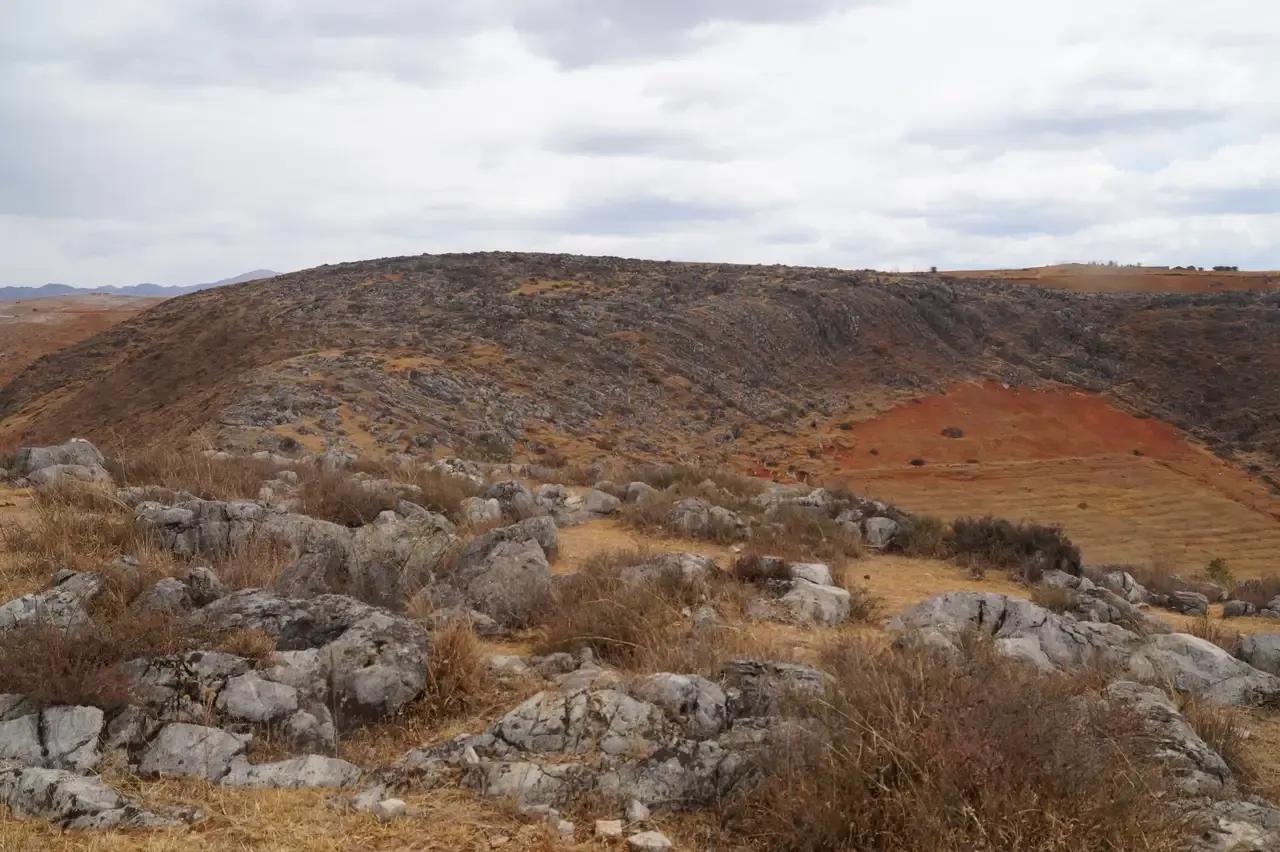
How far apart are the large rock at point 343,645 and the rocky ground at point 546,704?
0.02 m

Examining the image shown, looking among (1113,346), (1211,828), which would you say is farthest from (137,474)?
(1113,346)

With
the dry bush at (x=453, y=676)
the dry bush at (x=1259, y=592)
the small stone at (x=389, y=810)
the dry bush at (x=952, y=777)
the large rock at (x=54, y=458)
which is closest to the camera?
the dry bush at (x=952, y=777)

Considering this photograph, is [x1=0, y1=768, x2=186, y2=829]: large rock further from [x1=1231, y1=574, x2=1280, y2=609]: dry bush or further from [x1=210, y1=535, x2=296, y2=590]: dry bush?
[x1=1231, y1=574, x2=1280, y2=609]: dry bush

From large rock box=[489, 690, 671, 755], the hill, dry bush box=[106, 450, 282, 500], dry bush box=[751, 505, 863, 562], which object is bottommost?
dry bush box=[751, 505, 863, 562]

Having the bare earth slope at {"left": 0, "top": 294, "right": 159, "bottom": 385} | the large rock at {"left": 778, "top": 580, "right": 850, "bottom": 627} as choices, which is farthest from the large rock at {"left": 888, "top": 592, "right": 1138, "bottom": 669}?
the bare earth slope at {"left": 0, "top": 294, "right": 159, "bottom": 385}

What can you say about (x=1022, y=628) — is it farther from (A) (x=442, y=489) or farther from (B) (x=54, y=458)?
(B) (x=54, y=458)

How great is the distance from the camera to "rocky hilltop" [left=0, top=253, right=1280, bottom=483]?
67.9 ft

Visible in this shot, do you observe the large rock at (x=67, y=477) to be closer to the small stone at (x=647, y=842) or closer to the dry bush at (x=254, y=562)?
the dry bush at (x=254, y=562)

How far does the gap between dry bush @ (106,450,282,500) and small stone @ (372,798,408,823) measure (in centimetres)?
588

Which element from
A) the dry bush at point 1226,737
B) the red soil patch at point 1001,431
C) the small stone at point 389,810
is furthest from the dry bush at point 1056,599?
the red soil patch at point 1001,431

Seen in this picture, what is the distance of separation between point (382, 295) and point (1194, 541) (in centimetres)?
2503

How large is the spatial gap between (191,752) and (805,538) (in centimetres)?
754

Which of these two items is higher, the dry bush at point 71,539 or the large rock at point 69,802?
the dry bush at point 71,539

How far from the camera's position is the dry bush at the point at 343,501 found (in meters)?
8.69
